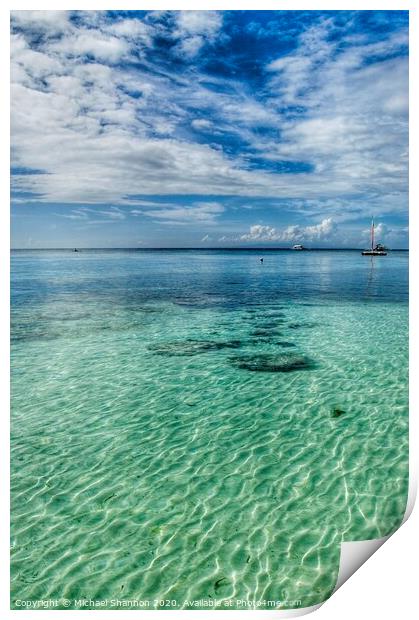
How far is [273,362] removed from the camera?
9.09 meters

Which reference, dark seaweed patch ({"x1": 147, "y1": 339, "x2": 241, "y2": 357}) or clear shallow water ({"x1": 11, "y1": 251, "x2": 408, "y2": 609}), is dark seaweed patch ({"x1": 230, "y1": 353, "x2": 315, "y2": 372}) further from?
dark seaweed patch ({"x1": 147, "y1": 339, "x2": 241, "y2": 357})

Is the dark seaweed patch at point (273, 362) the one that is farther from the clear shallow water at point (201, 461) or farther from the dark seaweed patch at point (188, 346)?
the dark seaweed patch at point (188, 346)

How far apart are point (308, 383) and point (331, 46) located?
7649mm

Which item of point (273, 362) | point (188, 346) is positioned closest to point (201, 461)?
point (273, 362)

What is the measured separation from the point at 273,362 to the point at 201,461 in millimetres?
4160

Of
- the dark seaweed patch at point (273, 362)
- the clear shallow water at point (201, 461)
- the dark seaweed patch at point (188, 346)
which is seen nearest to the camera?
the clear shallow water at point (201, 461)

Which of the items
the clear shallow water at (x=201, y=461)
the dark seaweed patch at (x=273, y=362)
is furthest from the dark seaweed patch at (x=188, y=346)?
the dark seaweed patch at (x=273, y=362)

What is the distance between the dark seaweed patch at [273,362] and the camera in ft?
28.5

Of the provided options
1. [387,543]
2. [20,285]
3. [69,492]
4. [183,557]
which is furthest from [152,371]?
[20,285]

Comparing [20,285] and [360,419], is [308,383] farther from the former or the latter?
[20,285]

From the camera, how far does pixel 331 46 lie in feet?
29.7

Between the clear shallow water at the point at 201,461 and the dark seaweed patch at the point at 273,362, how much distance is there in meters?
0.05

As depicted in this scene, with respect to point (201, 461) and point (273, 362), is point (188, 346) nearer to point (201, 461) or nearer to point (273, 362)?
point (273, 362)
